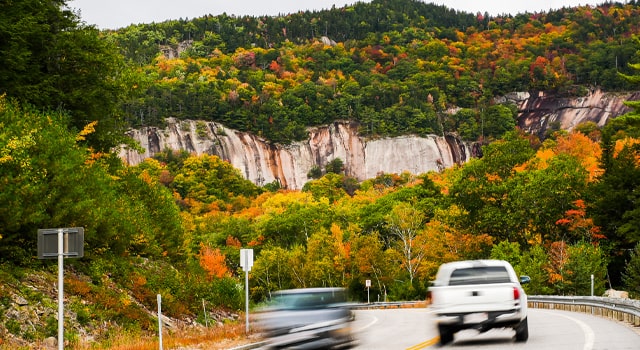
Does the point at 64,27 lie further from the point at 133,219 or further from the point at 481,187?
the point at 481,187

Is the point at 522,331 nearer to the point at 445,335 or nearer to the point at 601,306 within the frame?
the point at 445,335

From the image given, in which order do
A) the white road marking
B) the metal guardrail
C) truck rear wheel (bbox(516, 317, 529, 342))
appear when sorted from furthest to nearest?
1. the metal guardrail
2. truck rear wheel (bbox(516, 317, 529, 342))
3. the white road marking

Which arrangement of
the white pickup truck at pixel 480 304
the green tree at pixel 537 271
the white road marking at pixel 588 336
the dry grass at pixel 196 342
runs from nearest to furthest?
the white road marking at pixel 588 336
the white pickup truck at pixel 480 304
the dry grass at pixel 196 342
the green tree at pixel 537 271

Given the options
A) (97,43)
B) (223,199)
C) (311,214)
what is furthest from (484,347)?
(223,199)

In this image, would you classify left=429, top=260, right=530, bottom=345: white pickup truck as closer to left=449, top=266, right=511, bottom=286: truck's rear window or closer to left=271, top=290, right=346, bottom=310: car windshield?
left=449, top=266, right=511, bottom=286: truck's rear window

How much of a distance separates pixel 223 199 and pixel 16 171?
152816mm

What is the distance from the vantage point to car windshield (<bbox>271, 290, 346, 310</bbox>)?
15.6 metres

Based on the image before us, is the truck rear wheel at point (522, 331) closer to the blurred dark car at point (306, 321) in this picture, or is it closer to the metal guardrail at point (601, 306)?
the blurred dark car at point (306, 321)

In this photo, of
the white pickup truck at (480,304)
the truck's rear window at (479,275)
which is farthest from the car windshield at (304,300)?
the truck's rear window at (479,275)

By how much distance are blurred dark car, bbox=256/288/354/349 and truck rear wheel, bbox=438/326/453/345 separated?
2.06m

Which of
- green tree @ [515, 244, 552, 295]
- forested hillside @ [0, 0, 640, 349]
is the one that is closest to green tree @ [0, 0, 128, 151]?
forested hillside @ [0, 0, 640, 349]

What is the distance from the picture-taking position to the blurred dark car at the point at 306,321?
15102mm

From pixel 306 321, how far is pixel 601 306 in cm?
1655

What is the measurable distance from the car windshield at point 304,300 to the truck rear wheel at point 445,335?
247 centimetres
